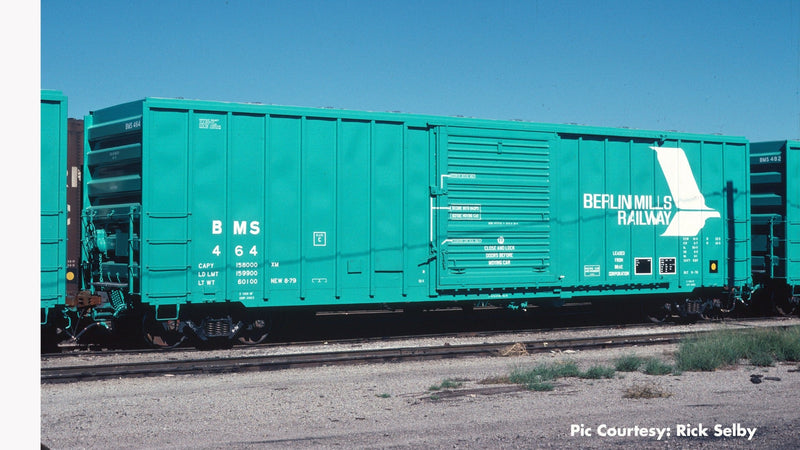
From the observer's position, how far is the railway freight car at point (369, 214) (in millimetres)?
11867

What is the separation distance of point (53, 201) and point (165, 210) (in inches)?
64.0

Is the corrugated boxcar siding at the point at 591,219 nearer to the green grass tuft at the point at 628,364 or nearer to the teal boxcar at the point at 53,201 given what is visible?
the green grass tuft at the point at 628,364

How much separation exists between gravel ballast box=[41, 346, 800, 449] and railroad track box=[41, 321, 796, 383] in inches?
9.8

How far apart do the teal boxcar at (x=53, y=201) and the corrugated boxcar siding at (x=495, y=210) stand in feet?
20.7

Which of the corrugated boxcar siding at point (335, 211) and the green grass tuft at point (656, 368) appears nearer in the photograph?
the green grass tuft at point (656, 368)

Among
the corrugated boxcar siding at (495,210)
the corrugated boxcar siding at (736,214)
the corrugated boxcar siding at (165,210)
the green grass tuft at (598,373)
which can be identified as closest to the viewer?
the green grass tuft at (598,373)

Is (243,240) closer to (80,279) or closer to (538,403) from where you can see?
(80,279)

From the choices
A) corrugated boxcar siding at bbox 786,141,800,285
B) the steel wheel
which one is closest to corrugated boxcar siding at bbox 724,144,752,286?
corrugated boxcar siding at bbox 786,141,800,285

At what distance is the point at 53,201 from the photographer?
1088 cm

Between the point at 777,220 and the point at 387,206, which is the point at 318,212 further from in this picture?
the point at 777,220

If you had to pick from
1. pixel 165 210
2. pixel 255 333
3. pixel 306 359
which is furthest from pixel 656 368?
pixel 165 210

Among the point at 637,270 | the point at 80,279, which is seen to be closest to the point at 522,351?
the point at 637,270

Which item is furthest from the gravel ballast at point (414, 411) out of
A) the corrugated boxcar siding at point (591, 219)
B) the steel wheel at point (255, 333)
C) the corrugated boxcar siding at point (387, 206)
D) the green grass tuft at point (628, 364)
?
the corrugated boxcar siding at point (591, 219)

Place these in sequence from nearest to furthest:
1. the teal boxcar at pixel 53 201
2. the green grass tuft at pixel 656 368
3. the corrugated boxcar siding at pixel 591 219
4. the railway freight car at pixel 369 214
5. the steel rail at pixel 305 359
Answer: the steel rail at pixel 305 359, the green grass tuft at pixel 656 368, the teal boxcar at pixel 53 201, the railway freight car at pixel 369 214, the corrugated boxcar siding at pixel 591 219
